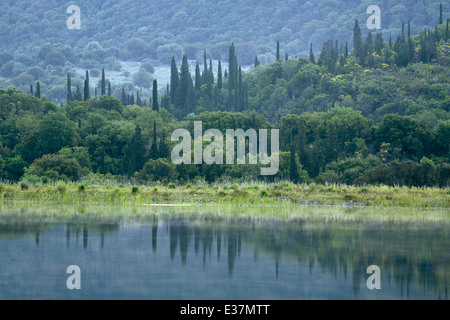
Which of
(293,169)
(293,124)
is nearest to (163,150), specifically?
(293,169)

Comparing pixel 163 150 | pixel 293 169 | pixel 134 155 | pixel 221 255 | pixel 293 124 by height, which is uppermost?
pixel 293 124

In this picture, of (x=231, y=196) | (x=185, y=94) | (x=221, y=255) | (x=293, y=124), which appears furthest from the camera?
(x=185, y=94)

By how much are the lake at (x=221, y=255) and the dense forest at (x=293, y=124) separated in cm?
2248

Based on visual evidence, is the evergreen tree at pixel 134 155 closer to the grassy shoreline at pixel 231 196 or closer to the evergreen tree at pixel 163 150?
the evergreen tree at pixel 163 150

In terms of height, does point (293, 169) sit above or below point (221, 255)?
above

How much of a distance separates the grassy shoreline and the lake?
6.71 metres

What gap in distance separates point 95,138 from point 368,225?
161 feet

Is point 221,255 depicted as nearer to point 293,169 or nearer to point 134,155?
point 293,169

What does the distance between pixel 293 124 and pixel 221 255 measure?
59.3 m

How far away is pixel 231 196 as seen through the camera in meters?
40.9

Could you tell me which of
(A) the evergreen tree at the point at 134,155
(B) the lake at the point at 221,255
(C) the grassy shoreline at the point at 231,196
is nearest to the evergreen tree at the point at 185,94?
(A) the evergreen tree at the point at 134,155

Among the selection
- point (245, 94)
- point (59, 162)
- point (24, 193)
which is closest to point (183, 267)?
point (24, 193)

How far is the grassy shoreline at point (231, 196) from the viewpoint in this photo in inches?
1533

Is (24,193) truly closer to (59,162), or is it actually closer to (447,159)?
(59,162)
